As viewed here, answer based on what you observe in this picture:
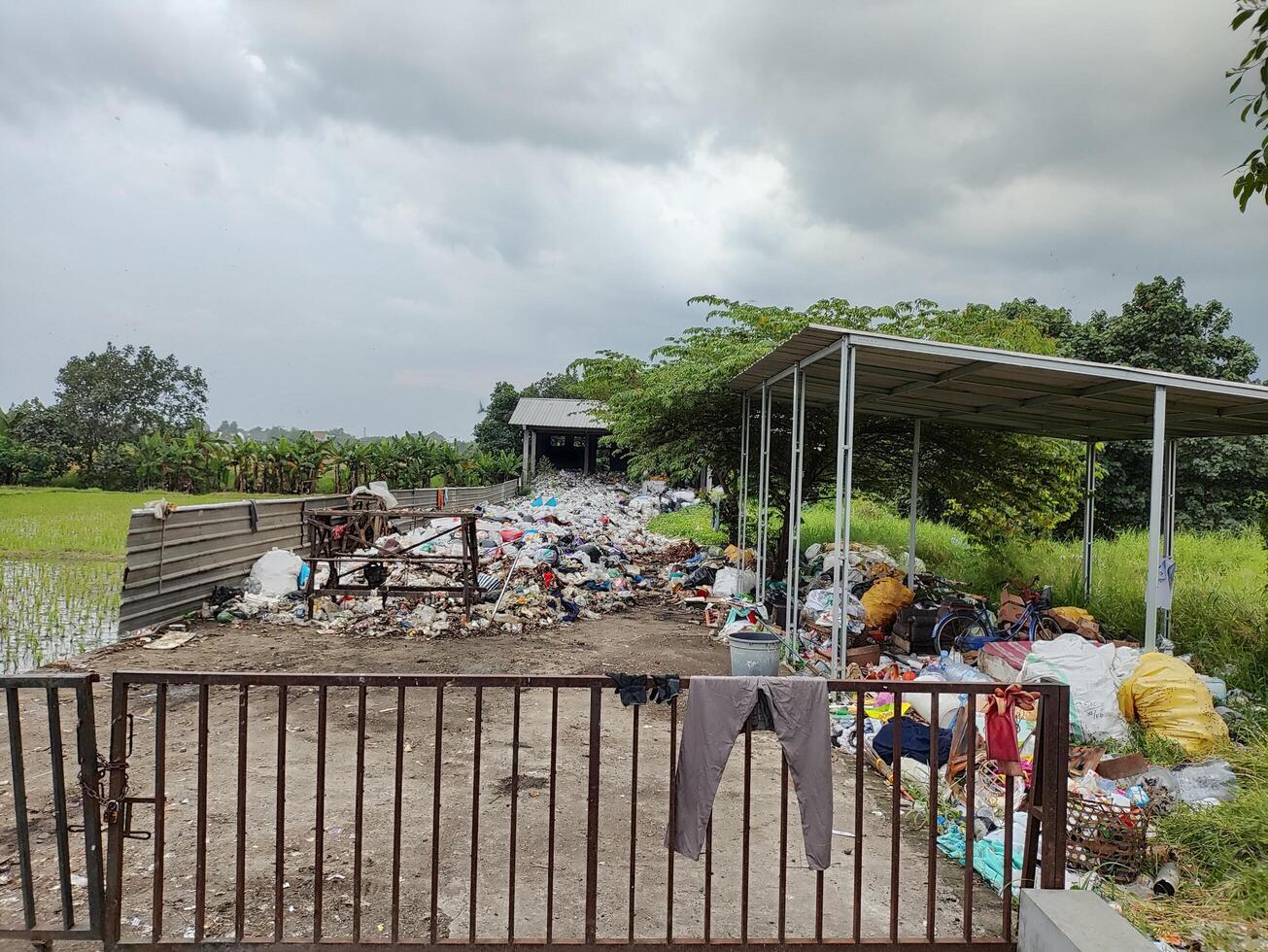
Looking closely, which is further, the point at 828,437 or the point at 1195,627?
the point at 828,437

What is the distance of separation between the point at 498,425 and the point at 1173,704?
133 feet

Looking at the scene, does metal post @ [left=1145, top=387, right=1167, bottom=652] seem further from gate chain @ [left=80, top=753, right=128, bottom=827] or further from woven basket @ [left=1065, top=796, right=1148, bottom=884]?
gate chain @ [left=80, top=753, right=128, bottom=827]

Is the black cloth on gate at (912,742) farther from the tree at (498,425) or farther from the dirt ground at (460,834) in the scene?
the tree at (498,425)

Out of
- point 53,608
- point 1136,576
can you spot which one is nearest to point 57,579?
point 53,608

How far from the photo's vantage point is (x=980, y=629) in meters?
8.62

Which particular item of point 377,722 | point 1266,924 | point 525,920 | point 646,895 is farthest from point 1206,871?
point 377,722

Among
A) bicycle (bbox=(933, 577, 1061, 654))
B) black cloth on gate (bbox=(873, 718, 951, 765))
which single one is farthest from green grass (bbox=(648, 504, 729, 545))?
black cloth on gate (bbox=(873, 718, 951, 765))

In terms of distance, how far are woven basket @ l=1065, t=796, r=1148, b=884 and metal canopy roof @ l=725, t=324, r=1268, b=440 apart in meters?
3.38

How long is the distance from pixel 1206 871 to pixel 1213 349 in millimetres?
18404

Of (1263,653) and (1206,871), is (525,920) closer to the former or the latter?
(1206,871)

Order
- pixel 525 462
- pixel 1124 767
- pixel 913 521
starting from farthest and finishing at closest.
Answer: pixel 525 462, pixel 913 521, pixel 1124 767

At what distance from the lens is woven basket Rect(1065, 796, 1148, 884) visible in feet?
12.5

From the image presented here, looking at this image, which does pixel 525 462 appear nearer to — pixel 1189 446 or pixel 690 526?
pixel 690 526

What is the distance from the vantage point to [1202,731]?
529 centimetres
